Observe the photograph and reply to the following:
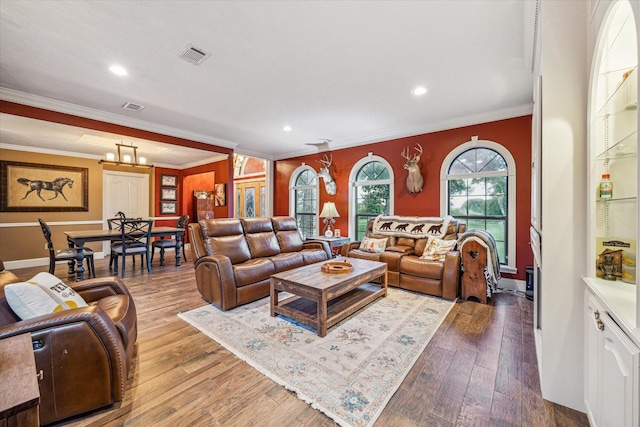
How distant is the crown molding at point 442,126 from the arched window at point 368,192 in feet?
1.30

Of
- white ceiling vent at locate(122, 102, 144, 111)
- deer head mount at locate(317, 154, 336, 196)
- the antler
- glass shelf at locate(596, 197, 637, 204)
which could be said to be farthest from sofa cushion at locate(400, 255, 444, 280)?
white ceiling vent at locate(122, 102, 144, 111)

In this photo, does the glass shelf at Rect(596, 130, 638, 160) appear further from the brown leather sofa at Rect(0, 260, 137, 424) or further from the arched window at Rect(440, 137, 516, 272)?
the brown leather sofa at Rect(0, 260, 137, 424)

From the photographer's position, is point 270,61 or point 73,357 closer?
point 73,357

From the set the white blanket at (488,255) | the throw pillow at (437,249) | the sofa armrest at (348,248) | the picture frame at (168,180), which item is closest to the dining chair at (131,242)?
the picture frame at (168,180)

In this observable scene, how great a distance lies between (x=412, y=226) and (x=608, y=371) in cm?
323

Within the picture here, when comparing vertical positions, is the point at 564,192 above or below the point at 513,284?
above

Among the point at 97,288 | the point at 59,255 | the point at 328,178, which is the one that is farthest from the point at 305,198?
the point at 97,288

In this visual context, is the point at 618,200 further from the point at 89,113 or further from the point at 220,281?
the point at 89,113

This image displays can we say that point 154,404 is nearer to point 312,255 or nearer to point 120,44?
point 312,255

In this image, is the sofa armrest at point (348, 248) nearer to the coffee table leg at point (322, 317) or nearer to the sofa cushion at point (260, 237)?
the sofa cushion at point (260, 237)

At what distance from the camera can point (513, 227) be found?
156 inches

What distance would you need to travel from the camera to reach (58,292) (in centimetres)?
175

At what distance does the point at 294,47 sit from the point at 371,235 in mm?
3253

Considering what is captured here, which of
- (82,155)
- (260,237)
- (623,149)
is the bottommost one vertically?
(260,237)
